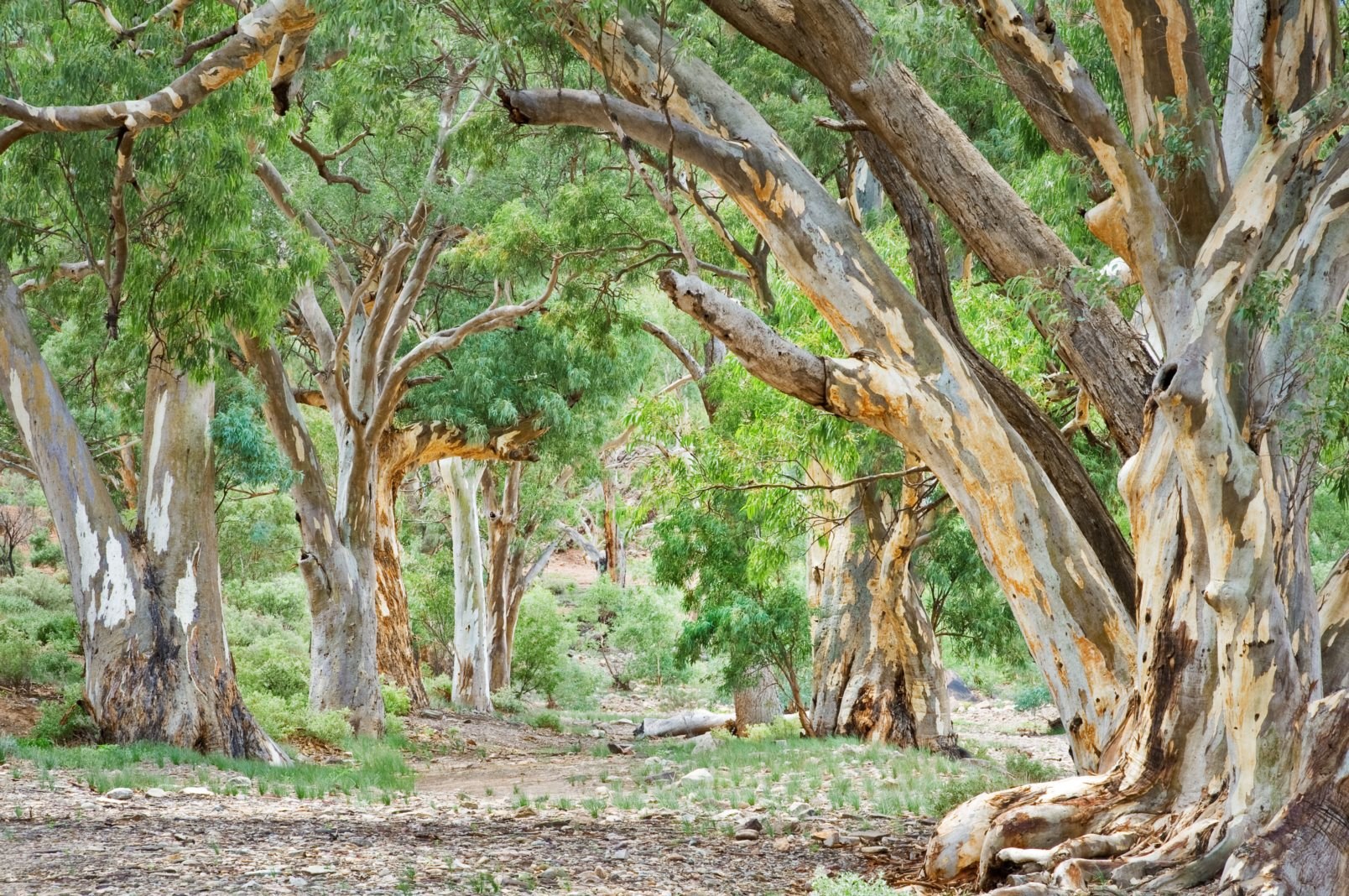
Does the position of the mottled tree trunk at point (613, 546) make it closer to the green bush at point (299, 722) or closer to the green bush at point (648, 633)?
the green bush at point (648, 633)

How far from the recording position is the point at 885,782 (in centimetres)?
889

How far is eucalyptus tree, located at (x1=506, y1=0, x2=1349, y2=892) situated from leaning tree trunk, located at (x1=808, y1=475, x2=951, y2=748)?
5070mm

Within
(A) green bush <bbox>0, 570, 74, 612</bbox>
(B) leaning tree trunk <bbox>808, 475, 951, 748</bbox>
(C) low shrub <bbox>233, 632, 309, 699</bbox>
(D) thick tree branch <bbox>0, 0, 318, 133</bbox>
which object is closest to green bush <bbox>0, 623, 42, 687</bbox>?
(C) low shrub <bbox>233, 632, 309, 699</bbox>

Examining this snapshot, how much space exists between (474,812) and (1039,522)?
3.97 meters

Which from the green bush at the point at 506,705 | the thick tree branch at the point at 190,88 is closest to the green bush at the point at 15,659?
the green bush at the point at 506,705

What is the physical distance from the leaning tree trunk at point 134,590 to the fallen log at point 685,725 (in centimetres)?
1061

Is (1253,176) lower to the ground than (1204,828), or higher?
higher

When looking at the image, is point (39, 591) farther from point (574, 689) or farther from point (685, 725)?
point (685, 725)

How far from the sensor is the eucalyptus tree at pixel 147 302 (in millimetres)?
8336

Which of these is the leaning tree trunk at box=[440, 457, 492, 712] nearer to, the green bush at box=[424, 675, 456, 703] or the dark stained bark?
the green bush at box=[424, 675, 456, 703]

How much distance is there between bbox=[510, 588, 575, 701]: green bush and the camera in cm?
2572

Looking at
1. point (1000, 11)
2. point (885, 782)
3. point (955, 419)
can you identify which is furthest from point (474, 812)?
point (1000, 11)

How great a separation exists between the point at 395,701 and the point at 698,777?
7.41 m

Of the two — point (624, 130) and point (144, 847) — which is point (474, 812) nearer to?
point (144, 847)
